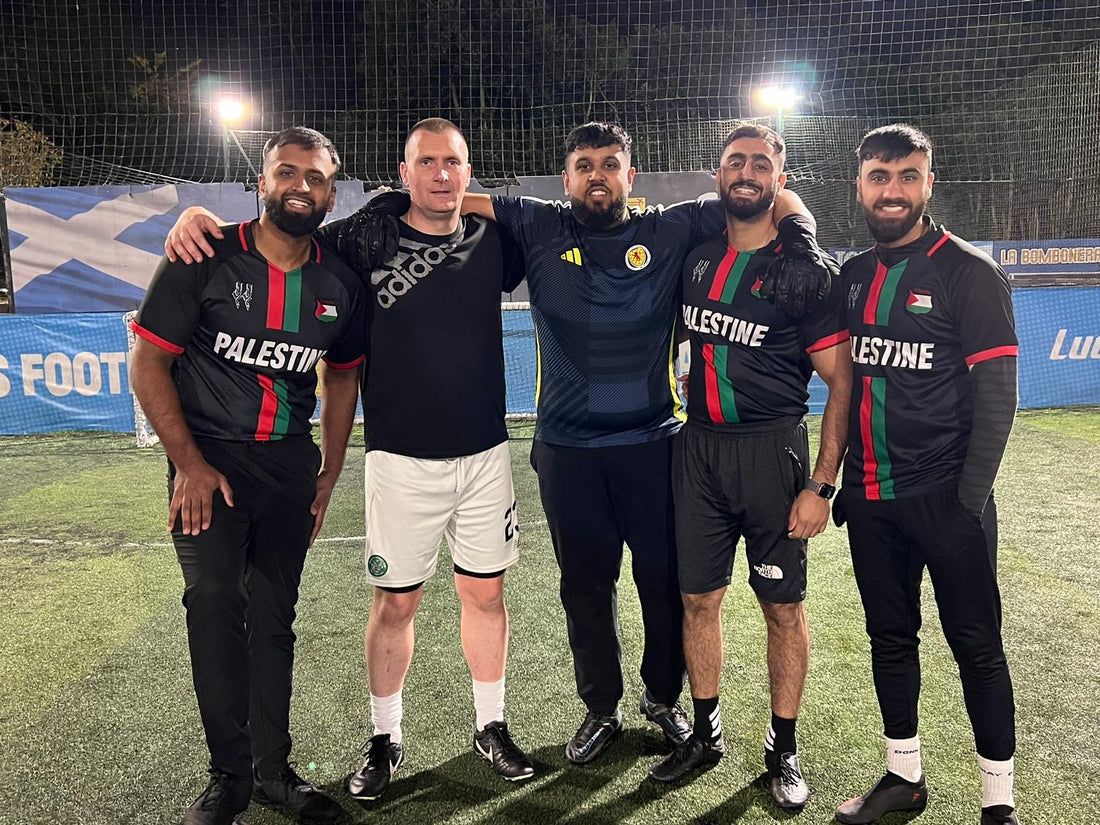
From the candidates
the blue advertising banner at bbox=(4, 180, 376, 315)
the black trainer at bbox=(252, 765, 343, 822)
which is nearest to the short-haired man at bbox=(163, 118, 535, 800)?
the black trainer at bbox=(252, 765, 343, 822)

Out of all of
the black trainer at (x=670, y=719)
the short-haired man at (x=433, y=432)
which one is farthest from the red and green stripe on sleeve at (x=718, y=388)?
the black trainer at (x=670, y=719)

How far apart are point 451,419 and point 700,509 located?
898 mm

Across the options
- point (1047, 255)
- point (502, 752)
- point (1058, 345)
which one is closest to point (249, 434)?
point (502, 752)

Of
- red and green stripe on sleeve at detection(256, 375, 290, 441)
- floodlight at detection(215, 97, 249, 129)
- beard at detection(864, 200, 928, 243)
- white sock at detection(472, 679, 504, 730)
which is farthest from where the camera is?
floodlight at detection(215, 97, 249, 129)

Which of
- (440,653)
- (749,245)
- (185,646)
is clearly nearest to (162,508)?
(185,646)

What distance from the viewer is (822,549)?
504 cm

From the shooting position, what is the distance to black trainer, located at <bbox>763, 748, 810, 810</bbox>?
2.56m

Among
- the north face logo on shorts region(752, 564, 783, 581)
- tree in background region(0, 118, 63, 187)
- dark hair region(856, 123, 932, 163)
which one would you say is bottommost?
the north face logo on shorts region(752, 564, 783, 581)

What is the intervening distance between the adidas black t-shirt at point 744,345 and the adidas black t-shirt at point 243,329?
3.94 ft

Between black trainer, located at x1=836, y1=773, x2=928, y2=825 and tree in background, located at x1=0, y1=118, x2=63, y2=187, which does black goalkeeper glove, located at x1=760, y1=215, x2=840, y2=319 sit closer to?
black trainer, located at x1=836, y1=773, x2=928, y2=825

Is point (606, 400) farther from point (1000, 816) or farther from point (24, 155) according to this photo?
point (24, 155)

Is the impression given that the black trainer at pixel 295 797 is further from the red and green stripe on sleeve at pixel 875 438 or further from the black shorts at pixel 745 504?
the red and green stripe on sleeve at pixel 875 438

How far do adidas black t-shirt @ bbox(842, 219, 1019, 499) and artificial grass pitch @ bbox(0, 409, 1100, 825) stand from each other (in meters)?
1.09

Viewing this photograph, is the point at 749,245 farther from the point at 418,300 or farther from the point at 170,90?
the point at 170,90
